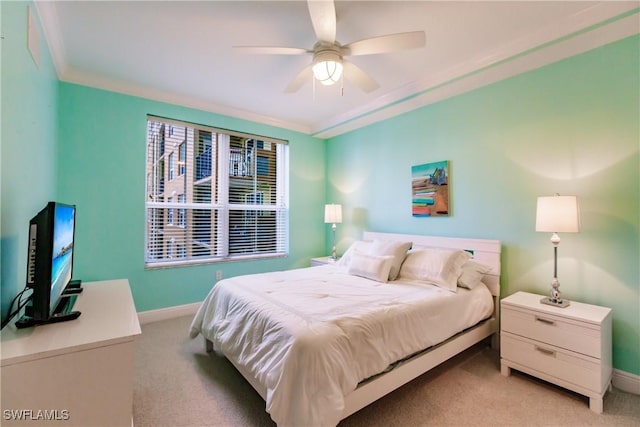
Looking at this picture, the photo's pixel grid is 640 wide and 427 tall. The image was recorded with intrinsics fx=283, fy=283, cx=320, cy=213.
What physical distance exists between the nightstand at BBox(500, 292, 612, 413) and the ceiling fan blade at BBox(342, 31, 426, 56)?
2.06 meters

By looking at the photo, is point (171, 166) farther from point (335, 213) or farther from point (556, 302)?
point (556, 302)

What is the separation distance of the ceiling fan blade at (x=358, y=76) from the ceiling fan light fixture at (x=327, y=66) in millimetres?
83

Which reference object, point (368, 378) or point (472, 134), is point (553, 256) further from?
point (368, 378)

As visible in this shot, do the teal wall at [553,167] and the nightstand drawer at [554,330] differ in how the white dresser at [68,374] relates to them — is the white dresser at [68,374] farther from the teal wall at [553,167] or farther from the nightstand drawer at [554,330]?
the teal wall at [553,167]

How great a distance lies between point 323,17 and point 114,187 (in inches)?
110

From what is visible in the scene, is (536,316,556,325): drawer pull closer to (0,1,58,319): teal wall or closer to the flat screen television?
the flat screen television

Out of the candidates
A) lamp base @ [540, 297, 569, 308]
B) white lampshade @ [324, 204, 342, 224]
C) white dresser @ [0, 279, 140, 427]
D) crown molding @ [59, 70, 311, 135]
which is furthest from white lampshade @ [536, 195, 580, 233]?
crown molding @ [59, 70, 311, 135]

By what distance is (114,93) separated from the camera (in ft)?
→ 10.1

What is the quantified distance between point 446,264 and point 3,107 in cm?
305

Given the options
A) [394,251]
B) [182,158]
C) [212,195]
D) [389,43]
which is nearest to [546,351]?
[394,251]

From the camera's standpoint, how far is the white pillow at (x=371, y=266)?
8.85 ft

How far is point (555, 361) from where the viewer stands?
1988 millimetres

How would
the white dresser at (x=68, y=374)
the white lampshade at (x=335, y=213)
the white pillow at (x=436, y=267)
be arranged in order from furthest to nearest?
the white lampshade at (x=335, y=213)
the white pillow at (x=436, y=267)
the white dresser at (x=68, y=374)

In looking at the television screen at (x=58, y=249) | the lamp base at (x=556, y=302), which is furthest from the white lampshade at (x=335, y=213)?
the television screen at (x=58, y=249)
